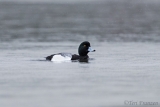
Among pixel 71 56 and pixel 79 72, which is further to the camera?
pixel 71 56

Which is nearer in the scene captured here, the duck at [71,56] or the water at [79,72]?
the water at [79,72]

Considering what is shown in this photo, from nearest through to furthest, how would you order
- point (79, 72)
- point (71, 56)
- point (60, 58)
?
point (79, 72) → point (60, 58) → point (71, 56)

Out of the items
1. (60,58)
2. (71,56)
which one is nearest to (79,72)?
(60,58)

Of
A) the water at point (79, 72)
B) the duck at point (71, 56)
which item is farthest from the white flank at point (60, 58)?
the water at point (79, 72)

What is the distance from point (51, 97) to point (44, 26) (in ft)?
88.5

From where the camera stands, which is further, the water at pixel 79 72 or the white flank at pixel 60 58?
the white flank at pixel 60 58

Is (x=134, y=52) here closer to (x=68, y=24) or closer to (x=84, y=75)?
(x=84, y=75)

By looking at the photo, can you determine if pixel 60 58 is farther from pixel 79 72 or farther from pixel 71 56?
pixel 79 72

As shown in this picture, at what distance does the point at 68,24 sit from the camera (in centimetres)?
4312

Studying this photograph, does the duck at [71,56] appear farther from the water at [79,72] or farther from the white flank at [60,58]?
the water at [79,72]

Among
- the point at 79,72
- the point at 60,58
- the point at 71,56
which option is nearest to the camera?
the point at 79,72

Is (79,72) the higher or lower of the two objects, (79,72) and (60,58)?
Answer: the lower

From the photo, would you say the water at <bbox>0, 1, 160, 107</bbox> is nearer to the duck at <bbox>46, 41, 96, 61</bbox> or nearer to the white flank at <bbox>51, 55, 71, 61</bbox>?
the duck at <bbox>46, 41, 96, 61</bbox>

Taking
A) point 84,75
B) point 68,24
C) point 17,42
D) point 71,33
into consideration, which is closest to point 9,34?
point 71,33
